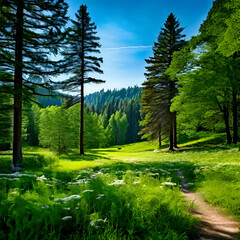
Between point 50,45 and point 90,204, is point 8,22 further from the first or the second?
point 90,204

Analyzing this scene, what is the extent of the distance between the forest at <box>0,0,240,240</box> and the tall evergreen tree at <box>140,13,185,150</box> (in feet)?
0.48

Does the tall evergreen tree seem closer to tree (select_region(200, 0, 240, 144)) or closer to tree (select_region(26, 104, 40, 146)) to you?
tree (select_region(200, 0, 240, 144))

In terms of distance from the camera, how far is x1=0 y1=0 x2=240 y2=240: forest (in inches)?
96.2

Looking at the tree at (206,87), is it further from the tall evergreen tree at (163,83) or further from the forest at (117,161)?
the tall evergreen tree at (163,83)

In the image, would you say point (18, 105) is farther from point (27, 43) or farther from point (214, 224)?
point (214, 224)

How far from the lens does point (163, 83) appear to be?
72.3ft

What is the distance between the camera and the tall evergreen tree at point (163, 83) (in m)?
21.5

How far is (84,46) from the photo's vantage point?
16359mm

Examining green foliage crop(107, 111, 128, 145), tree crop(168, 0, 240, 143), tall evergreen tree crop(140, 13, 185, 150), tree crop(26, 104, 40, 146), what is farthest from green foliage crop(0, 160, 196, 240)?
green foliage crop(107, 111, 128, 145)

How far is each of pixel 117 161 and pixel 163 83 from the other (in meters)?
14.5

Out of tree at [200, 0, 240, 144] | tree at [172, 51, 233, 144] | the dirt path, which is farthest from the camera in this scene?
tree at [172, 51, 233, 144]

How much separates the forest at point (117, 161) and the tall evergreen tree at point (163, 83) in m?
0.14

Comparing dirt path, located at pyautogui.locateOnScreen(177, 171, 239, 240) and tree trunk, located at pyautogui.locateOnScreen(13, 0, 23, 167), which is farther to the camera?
tree trunk, located at pyautogui.locateOnScreen(13, 0, 23, 167)

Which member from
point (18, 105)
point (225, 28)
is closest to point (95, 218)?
point (18, 105)
